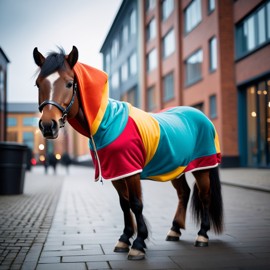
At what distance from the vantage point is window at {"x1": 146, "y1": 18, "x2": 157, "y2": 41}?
131 feet

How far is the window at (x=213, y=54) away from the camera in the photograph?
27062 millimetres

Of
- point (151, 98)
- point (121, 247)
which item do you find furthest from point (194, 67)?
point (121, 247)

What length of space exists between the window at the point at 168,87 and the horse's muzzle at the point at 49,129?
31.5 m

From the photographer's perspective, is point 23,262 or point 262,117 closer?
point 23,262

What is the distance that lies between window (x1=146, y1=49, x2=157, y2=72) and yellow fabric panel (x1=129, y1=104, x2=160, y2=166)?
35.2 m

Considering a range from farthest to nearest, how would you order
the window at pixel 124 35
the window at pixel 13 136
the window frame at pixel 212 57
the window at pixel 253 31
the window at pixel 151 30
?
1. the window at pixel 13 136
2. the window at pixel 124 35
3. the window at pixel 151 30
4. the window frame at pixel 212 57
5. the window at pixel 253 31

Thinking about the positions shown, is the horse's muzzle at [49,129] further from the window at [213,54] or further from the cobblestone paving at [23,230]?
the window at [213,54]

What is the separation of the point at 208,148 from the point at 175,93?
28.7 m

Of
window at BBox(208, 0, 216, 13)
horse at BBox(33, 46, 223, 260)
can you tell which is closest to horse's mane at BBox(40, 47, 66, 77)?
horse at BBox(33, 46, 223, 260)

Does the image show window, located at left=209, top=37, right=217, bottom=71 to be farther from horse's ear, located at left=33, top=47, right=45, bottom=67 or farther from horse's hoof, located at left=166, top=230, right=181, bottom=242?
horse's ear, located at left=33, top=47, right=45, bottom=67

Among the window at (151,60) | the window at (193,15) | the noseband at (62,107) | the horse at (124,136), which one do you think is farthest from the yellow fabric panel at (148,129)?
the window at (151,60)

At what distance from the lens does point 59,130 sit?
4.04 metres

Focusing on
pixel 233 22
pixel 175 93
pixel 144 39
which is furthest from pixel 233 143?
pixel 144 39

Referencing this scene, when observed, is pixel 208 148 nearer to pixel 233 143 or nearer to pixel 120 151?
pixel 120 151
